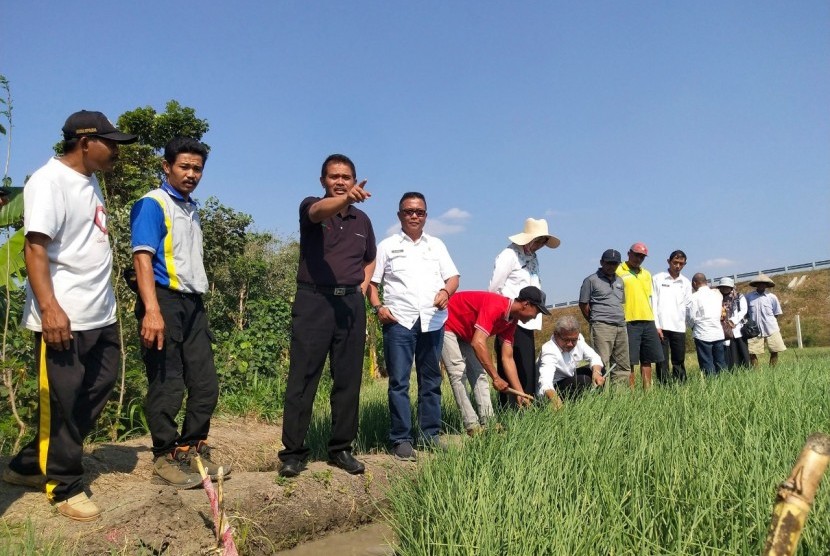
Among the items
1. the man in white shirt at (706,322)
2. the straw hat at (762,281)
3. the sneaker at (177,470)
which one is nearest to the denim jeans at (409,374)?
the sneaker at (177,470)

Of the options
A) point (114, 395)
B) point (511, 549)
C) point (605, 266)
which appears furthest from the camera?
point (605, 266)

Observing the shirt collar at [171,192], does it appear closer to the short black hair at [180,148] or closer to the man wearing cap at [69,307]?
the short black hair at [180,148]

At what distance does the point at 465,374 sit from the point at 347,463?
146 centimetres

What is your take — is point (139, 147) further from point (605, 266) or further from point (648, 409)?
point (648, 409)

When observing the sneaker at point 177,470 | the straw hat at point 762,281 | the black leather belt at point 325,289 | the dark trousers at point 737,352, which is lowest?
the sneaker at point 177,470

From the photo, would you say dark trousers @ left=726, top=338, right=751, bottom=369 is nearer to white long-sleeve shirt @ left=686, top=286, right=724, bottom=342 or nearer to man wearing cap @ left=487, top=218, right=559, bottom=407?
white long-sleeve shirt @ left=686, top=286, right=724, bottom=342

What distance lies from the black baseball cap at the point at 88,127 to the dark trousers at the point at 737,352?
8.79 m

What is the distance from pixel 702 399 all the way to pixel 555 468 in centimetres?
224

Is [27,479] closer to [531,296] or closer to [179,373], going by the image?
[179,373]

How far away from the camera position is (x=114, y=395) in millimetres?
4641

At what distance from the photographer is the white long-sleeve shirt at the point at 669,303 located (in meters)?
7.67

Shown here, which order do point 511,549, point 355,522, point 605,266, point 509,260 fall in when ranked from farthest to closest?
point 605,266
point 509,260
point 355,522
point 511,549

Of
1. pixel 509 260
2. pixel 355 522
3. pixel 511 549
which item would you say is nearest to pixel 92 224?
pixel 355 522

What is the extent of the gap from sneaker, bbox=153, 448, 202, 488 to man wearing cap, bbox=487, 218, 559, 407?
97.6 inches
